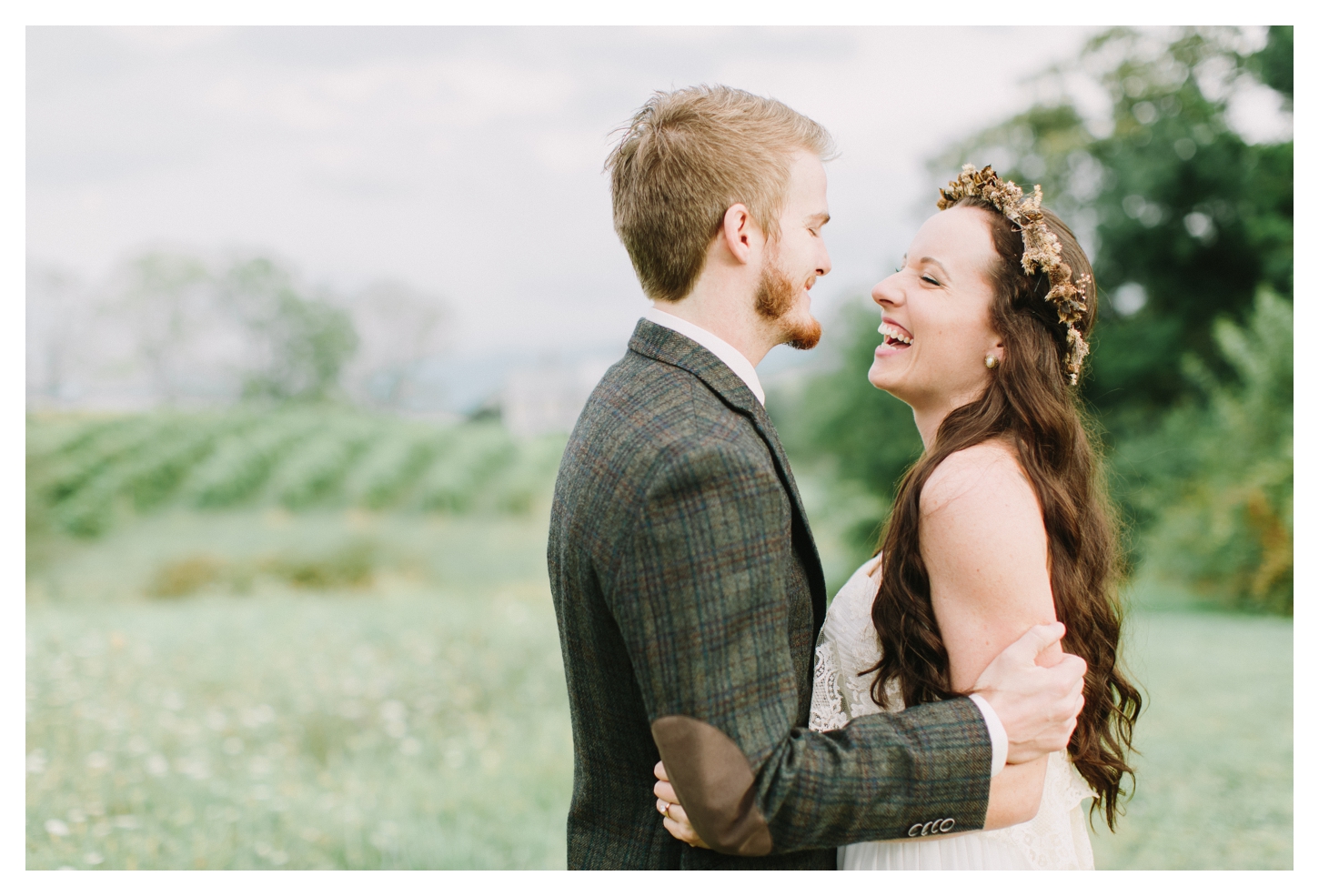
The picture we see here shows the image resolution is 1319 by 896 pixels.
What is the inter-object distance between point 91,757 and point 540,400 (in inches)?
340

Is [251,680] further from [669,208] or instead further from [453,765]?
[669,208]

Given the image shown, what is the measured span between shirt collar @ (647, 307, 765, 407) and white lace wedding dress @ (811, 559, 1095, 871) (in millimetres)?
658

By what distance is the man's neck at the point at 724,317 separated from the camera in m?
1.85

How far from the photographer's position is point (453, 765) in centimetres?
596

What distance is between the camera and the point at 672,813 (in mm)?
1703

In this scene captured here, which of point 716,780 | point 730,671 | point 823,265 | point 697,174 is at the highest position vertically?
point 697,174

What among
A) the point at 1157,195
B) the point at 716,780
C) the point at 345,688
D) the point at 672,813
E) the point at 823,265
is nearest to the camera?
the point at 716,780

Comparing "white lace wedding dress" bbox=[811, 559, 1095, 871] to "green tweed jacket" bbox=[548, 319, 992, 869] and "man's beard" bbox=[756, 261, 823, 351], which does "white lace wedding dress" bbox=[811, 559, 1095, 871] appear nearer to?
"green tweed jacket" bbox=[548, 319, 992, 869]

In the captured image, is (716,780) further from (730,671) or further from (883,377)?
→ (883,377)

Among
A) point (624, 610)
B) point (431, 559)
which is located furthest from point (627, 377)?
point (431, 559)

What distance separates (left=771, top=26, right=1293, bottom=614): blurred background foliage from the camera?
42.8ft

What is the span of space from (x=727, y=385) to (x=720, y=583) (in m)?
0.42

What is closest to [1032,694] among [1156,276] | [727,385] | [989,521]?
[989,521]

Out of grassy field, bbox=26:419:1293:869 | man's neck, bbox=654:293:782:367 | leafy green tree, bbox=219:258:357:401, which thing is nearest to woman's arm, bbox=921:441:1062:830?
man's neck, bbox=654:293:782:367
